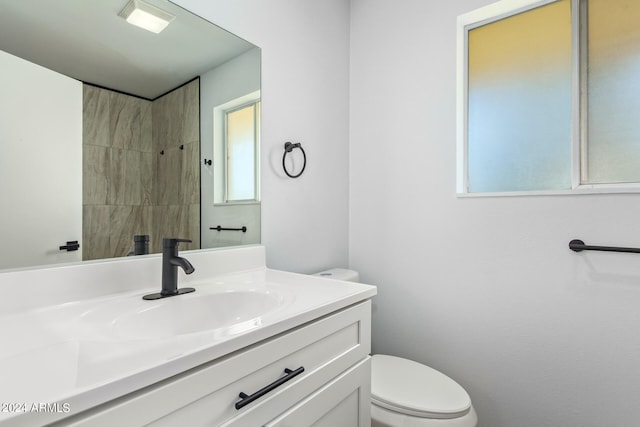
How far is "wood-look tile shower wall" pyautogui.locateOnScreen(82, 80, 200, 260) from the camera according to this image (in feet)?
3.06

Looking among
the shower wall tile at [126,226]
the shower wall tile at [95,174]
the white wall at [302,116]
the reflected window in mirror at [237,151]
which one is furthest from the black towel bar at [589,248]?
the shower wall tile at [95,174]

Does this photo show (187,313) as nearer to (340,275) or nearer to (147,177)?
(147,177)

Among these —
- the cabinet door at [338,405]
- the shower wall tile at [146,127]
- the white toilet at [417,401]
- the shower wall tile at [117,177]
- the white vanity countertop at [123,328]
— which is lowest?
the white toilet at [417,401]

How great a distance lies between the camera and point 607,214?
3.80 feet

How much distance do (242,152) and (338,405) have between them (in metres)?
0.98

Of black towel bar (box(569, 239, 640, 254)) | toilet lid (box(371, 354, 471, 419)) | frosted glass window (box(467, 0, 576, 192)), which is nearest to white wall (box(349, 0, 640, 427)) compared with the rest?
black towel bar (box(569, 239, 640, 254))

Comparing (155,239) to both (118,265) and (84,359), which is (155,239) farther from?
(84,359)

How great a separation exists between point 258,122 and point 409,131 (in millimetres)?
785

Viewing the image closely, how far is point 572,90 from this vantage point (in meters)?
1.32

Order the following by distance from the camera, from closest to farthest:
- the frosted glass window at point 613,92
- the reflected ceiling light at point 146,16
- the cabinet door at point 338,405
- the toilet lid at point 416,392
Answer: the cabinet door at point 338,405, the reflected ceiling light at point 146,16, the toilet lid at point 416,392, the frosted glass window at point 613,92

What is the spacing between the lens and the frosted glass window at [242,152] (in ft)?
4.18

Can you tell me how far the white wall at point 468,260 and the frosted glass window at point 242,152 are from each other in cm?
71

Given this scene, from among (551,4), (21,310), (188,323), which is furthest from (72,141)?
(551,4)

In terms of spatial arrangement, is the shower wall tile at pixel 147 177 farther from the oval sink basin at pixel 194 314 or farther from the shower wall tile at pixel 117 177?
the oval sink basin at pixel 194 314
